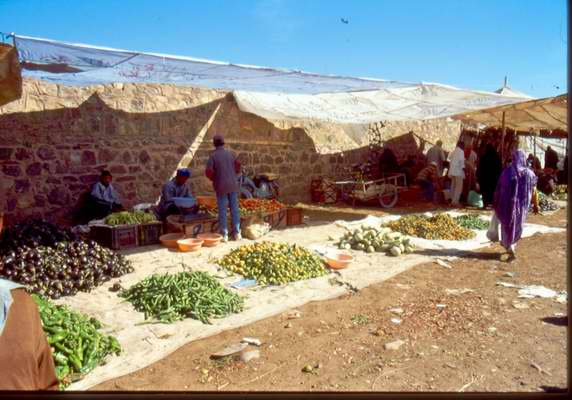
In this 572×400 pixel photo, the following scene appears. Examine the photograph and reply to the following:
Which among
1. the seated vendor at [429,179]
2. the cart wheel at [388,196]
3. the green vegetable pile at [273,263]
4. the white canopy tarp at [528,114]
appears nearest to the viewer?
the green vegetable pile at [273,263]

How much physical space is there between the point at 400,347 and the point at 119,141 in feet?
21.6

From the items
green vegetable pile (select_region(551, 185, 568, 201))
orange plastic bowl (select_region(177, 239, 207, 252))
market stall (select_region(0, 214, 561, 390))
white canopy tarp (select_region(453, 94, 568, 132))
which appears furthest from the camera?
green vegetable pile (select_region(551, 185, 568, 201))

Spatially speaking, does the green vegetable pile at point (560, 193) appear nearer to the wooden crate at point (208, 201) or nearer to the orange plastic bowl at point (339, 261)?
the orange plastic bowl at point (339, 261)

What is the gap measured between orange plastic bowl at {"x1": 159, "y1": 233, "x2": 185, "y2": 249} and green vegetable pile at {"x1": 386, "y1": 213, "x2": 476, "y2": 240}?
412 centimetres

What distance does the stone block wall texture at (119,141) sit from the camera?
6.94 metres

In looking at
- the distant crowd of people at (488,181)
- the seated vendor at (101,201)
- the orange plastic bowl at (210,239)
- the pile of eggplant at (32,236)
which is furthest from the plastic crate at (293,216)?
the pile of eggplant at (32,236)

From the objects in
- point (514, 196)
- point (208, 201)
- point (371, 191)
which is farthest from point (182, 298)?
point (371, 191)

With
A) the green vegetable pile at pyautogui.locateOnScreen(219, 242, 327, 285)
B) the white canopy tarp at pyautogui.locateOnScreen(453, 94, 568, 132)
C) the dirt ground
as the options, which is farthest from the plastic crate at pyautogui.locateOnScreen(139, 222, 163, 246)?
the white canopy tarp at pyautogui.locateOnScreen(453, 94, 568, 132)

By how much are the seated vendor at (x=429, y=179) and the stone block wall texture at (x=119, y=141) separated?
3726mm

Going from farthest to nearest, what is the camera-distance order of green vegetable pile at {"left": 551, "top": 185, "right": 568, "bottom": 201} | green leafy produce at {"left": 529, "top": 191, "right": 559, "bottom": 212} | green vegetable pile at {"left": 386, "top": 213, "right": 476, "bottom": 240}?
1. green vegetable pile at {"left": 551, "top": 185, "right": 568, "bottom": 201}
2. green leafy produce at {"left": 529, "top": 191, "right": 559, "bottom": 212}
3. green vegetable pile at {"left": 386, "top": 213, "right": 476, "bottom": 240}

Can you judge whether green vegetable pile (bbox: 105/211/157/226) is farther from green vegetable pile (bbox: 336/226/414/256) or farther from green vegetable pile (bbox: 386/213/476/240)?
green vegetable pile (bbox: 386/213/476/240)

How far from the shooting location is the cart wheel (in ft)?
38.5

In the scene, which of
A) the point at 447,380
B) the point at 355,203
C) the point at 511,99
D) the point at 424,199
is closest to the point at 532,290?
the point at 447,380

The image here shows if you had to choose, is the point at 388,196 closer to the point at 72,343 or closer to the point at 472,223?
the point at 472,223
